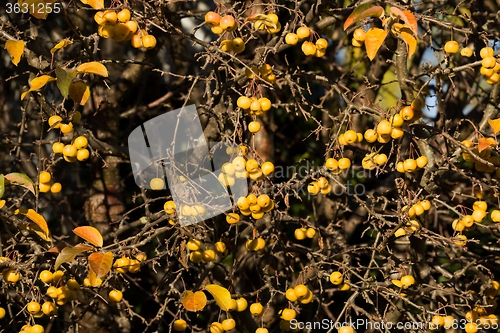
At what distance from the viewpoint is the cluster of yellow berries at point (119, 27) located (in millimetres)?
1683

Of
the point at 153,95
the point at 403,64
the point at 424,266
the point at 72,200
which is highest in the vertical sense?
the point at 403,64

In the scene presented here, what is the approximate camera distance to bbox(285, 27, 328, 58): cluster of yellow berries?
198 cm

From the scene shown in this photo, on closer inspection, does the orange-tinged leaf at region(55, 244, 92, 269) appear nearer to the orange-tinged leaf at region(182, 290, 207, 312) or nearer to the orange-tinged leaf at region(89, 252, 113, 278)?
the orange-tinged leaf at region(89, 252, 113, 278)

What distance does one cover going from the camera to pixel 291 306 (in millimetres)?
2254

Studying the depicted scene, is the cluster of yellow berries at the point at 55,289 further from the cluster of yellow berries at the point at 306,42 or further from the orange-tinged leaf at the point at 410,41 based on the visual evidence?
the orange-tinged leaf at the point at 410,41

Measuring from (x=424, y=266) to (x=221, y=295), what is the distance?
5.10 feet

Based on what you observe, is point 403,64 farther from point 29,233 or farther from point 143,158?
point 29,233

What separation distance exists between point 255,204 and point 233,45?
0.78 metres

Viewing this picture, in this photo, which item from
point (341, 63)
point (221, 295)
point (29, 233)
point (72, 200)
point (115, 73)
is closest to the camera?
point (221, 295)

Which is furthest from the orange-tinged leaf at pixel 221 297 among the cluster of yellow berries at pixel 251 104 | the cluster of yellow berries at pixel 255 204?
the cluster of yellow berries at pixel 251 104

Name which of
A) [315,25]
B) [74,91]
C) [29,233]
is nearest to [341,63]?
[315,25]

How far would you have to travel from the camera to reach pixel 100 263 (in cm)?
143

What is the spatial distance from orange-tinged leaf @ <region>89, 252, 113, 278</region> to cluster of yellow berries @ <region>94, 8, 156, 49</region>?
0.98 meters

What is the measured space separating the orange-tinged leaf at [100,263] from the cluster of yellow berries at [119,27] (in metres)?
0.98
